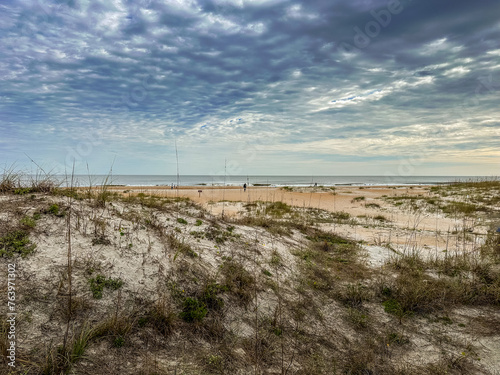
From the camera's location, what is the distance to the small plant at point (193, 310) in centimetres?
387

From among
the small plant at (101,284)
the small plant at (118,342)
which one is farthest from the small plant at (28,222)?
the small plant at (118,342)

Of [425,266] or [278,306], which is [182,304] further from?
[425,266]

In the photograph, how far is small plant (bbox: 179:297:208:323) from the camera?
12.7 ft

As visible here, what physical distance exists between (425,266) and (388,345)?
3174mm

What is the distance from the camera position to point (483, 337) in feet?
13.9

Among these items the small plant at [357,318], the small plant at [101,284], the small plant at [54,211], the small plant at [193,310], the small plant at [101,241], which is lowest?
the small plant at [357,318]

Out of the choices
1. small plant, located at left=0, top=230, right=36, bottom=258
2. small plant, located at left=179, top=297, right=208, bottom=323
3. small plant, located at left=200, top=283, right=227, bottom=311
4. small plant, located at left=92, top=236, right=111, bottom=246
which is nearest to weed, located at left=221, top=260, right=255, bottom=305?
small plant, located at left=200, top=283, right=227, bottom=311

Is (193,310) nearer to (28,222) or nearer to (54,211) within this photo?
(28,222)

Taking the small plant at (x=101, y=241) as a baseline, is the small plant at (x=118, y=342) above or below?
below

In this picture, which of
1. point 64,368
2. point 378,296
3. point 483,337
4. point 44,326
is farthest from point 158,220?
point 483,337

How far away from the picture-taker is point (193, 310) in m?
3.92

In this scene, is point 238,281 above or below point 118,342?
above

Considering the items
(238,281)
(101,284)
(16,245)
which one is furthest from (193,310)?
(16,245)

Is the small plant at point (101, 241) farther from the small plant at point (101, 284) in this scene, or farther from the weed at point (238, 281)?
the weed at point (238, 281)
